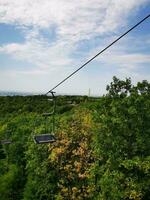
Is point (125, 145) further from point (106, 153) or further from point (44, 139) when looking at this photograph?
point (44, 139)

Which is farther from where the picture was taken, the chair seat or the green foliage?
the green foliage

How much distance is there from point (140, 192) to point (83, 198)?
968 cm

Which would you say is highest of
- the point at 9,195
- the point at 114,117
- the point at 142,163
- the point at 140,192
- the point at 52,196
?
the point at 114,117

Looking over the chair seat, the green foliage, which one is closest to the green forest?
the green foliage

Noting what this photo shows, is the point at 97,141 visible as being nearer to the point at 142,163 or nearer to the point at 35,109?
the point at 142,163

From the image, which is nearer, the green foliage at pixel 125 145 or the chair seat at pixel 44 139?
the chair seat at pixel 44 139

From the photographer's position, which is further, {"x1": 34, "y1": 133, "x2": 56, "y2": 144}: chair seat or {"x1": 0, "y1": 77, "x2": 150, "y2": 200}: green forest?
{"x1": 0, "y1": 77, "x2": 150, "y2": 200}: green forest

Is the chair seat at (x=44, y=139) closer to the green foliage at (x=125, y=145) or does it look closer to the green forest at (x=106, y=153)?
the green forest at (x=106, y=153)

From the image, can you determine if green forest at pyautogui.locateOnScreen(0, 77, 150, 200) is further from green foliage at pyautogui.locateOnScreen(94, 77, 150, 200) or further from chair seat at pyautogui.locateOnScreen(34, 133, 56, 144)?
chair seat at pyautogui.locateOnScreen(34, 133, 56, 144)

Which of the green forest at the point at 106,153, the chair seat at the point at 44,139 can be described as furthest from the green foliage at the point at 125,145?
the chair seat at the point at 44,139

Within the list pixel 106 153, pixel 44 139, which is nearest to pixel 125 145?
pixel 106 153

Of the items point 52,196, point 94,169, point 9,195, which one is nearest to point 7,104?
point 9,195

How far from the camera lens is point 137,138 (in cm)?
3170

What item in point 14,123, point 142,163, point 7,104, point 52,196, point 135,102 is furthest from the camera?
point 7,104
